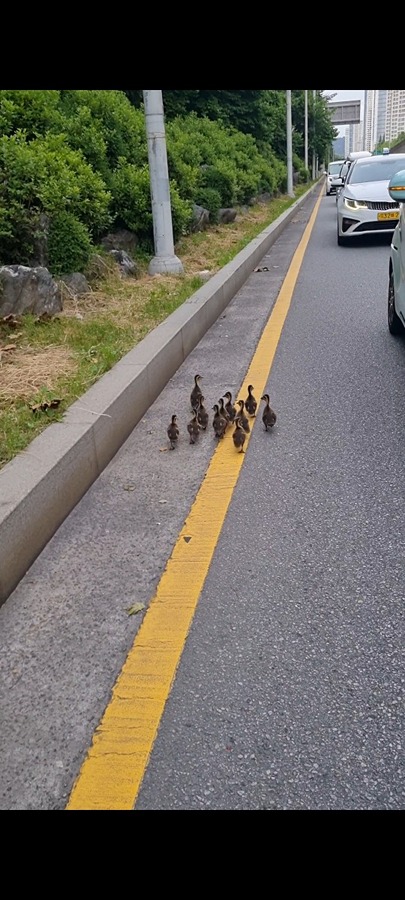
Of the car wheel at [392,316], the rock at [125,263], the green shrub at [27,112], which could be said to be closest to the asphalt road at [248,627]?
the car wheel at [392,316]

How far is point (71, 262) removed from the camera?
758cm

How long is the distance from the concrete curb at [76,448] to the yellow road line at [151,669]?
60 centimetres

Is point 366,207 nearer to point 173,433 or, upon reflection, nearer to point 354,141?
point 173,433

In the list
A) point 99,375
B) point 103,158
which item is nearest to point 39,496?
point 99,375

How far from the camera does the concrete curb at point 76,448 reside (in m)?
3.05

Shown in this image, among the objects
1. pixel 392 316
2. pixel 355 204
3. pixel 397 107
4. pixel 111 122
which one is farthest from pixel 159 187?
pixel 355 204

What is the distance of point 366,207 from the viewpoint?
13453mm

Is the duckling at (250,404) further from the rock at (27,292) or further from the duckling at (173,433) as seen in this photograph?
the rock at (27,292)

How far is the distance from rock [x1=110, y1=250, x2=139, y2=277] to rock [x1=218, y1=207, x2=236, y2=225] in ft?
21.8

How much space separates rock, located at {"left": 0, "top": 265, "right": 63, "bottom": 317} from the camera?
6.05 m

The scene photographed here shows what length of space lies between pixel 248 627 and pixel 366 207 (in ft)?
40.0

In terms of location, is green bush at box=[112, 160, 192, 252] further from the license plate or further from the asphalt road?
the asphalt road
